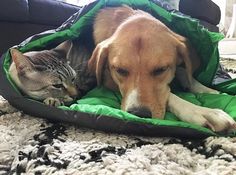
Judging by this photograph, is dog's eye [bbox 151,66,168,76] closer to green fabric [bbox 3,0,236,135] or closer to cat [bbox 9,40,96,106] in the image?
green fabric [bbox 3,0,236,135]

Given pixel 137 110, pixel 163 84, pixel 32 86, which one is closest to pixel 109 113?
pixel 137 110

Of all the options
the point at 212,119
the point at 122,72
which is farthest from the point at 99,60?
the point at 212,119

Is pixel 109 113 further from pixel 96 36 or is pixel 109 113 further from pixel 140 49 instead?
pixel 96 36

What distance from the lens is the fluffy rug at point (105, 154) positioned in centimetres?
69

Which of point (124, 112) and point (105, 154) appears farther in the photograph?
point (124, 112)

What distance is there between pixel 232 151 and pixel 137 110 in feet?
0.98

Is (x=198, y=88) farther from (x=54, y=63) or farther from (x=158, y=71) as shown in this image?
(x=54, y=63)

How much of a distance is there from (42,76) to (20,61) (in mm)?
96

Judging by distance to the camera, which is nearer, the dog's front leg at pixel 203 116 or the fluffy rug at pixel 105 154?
the fluffy rug at pixel 105 154

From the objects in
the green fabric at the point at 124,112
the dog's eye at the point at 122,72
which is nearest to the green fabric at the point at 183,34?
the green fabric at the point at 124,112

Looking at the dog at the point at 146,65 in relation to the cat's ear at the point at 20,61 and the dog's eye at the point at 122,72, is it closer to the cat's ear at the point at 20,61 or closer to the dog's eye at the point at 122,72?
the dog's eye at the point at 122,72

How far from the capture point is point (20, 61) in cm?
115

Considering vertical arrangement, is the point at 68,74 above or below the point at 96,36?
below

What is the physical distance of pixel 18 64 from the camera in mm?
1159
